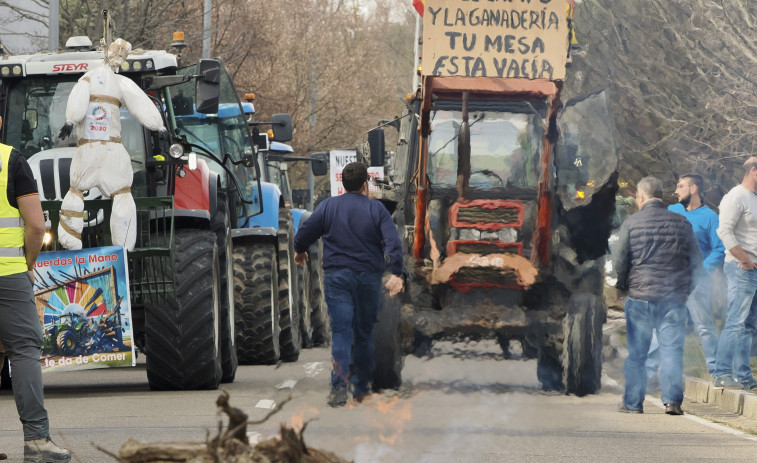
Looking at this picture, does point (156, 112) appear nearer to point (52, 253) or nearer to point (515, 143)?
point (52, 253)

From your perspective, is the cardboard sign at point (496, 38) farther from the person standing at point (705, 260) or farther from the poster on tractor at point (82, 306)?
the poster on tractor at point (82, 306)

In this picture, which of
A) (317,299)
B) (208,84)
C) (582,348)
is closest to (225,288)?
(208,84)

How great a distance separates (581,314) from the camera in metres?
12.2

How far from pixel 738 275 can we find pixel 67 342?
580cm

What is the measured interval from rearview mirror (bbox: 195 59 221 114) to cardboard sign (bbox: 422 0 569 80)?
2155mm

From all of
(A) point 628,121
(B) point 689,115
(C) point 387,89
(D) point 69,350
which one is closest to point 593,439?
(D) point 69,350

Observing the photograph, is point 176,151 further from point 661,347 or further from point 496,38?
point 661,347

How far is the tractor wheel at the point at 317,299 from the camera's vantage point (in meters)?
19.3

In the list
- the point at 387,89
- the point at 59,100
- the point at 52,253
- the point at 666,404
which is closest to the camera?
the point at 52,253

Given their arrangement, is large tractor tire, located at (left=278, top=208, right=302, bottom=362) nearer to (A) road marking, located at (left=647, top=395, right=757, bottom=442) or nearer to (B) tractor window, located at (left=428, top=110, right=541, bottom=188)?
(B) tractor window, located at (left=428, top=110, right=541, bottom=188)

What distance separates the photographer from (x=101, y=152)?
11141mm

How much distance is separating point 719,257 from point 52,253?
6.39 m

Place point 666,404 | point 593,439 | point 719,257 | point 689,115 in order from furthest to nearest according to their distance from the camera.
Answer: point 689,115 → point 719,257 → point 666,404 → point 593,439

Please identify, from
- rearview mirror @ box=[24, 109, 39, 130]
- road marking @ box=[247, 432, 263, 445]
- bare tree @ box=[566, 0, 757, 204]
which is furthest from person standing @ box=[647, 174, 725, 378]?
road marking @ box=[247, 432, 263, 445]
